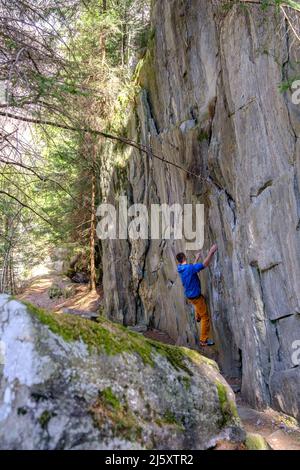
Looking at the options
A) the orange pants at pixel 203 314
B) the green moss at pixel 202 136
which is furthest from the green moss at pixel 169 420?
the green moss at pixel 202 136

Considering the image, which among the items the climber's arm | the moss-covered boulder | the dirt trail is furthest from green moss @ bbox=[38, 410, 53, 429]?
the dirt trail

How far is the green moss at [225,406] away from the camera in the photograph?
155 inches

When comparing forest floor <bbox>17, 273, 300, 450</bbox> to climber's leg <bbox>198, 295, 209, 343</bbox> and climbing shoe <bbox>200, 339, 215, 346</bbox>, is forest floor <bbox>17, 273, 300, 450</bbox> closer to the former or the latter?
climbing shoe <bbox>200, 339, 215, 346</bbox>

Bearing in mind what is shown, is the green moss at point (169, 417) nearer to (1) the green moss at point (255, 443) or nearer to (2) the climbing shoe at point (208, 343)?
(1) the green moss at point (255, 443)

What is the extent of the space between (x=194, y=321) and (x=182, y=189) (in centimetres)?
349

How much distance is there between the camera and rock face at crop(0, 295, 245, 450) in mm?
3109

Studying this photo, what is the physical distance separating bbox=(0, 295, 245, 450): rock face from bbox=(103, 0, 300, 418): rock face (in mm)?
2984

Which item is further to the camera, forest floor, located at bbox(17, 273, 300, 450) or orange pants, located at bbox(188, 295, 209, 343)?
orange pants, located at bbox(188, 295, 209, 343)

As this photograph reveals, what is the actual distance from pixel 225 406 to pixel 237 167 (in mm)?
4944

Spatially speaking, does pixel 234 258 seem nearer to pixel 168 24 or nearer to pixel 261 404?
pixel 261 404

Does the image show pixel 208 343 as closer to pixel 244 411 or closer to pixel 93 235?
pixel 244 411

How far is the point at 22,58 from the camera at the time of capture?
→ 6.41 metres

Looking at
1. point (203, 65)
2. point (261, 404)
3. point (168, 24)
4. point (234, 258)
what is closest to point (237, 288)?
point (234, 258)

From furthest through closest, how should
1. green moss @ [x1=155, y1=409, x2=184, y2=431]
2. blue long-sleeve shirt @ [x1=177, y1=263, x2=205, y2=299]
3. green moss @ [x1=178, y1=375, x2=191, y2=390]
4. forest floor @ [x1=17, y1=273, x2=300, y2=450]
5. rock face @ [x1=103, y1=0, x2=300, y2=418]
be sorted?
blue long-sleeve shirt @ [x1=177, y1=263, x2=205, y2=299]
rock face @ [x1=103, y1=0, x2=300, y2=418]
forest floor @ [x1=17, y1=273, x2=300, y2=450]
green moss @ [x1=178, y1=375, x2=191, y2=390]
green moss @ [x1=155, y1=409, x2=184, y2=431]
